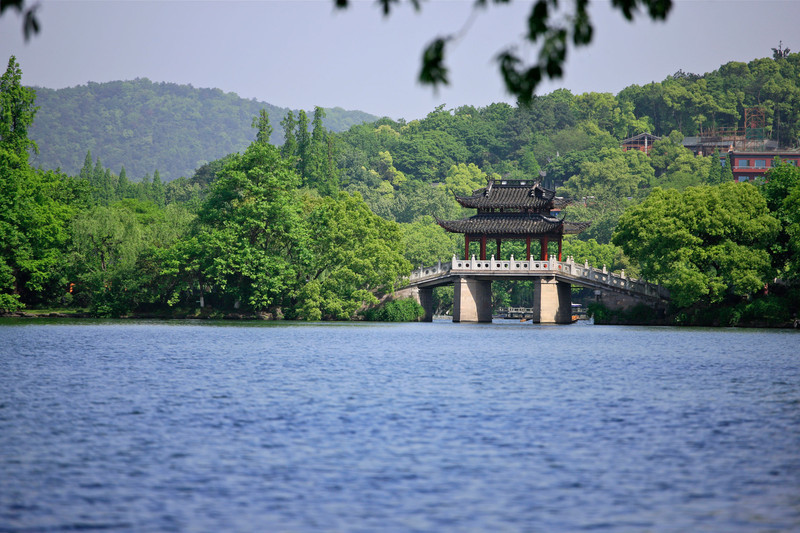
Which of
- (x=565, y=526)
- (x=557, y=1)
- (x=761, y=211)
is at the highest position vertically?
(x=761, y=211)

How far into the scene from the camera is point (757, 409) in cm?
2262

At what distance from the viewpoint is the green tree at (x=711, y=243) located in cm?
5719

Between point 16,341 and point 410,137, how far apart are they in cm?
13306

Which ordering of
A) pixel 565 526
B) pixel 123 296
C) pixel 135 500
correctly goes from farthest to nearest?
pixel 123 296, pixel 135 500, pixel 565 526

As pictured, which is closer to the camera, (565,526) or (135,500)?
(565,526)

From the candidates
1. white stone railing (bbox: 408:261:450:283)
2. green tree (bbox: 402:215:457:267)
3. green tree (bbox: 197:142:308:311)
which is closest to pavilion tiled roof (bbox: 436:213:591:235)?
white stone railing (bbox: 408:261:450:283)

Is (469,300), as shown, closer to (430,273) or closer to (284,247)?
(430,273)

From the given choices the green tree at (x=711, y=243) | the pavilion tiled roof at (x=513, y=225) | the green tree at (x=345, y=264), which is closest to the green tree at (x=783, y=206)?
the green tree at (x=711, y=243)

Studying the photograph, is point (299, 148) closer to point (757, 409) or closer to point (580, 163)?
point (580, 163)

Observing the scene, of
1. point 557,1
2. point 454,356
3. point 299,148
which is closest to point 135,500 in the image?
point 557,1

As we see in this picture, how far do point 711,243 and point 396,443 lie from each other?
46.8 meters

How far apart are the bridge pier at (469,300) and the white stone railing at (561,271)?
3.97 feet

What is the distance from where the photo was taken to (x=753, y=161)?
135 metres

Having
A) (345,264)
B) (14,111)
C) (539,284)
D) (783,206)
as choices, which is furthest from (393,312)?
(14,111)
